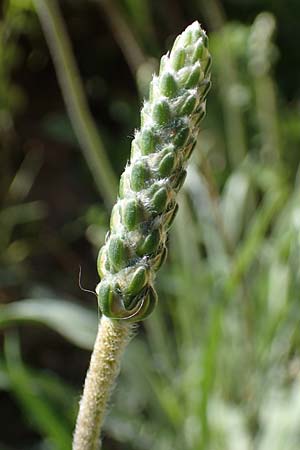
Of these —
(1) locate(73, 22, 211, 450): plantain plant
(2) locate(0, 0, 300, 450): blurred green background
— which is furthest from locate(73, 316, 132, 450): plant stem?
(2) locate(0, 0, 300, 450): blurred green background

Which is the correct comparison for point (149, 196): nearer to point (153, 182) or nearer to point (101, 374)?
point (153, 182)

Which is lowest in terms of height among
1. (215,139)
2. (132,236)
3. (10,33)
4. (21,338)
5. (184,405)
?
(132,236)

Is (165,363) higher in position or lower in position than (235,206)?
lower

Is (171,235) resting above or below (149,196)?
above

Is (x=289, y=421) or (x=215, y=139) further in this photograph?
(x=215, y=139)

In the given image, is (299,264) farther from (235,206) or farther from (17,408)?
(17,408)

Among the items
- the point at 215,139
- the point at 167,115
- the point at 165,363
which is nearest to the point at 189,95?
the point at 167,115

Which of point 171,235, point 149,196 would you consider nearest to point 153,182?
point 149,196
